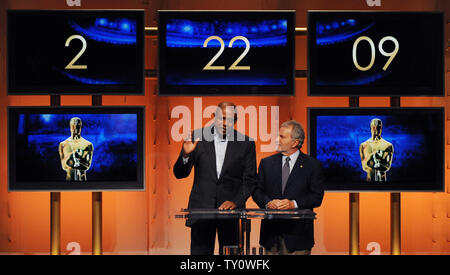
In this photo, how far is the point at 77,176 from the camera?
654cm

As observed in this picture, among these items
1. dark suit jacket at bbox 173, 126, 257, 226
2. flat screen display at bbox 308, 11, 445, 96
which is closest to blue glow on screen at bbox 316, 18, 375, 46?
flat screen display at bbox 308, 11, 445, 96

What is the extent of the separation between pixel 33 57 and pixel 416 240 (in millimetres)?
4806

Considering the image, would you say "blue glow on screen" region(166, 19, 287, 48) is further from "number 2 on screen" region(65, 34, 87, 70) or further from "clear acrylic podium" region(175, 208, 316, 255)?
"clear acrylic podium" region(175, 208, 316, 255)

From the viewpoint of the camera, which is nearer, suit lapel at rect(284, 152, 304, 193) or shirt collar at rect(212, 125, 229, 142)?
suit lapel at rect(284, 152, 304, 193)

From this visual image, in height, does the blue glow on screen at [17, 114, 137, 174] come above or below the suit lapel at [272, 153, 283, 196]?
above

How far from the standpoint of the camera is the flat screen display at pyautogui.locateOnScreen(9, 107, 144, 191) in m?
6.48

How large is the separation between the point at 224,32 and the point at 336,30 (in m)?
1.19

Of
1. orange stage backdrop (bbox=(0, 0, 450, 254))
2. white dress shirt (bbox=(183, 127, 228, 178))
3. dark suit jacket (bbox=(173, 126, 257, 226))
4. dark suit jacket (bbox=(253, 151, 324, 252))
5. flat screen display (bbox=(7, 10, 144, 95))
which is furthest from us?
orange stage backdrop (bbox=(0, 0, 450, 254))

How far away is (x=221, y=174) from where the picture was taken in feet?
18.8

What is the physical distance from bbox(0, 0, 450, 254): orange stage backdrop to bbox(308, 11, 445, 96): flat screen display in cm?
55

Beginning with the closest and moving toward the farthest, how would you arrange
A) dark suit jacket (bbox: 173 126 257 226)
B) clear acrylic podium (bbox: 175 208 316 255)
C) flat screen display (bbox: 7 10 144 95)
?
clear acrylic podium (bbox: 175 208 316 255)
dark suit jacket (bbox: 173 126 257 226)
flat screen display (bbox: 7 10 144 95)

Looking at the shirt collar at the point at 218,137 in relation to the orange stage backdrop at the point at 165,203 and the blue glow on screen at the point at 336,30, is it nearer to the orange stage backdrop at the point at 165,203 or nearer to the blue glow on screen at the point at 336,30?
the orange stage backdrop at the point at 165,203

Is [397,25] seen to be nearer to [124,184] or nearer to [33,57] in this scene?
[124,184]
